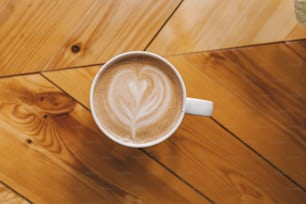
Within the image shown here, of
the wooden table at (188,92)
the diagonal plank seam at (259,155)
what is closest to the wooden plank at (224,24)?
the wooden table at (188,92)

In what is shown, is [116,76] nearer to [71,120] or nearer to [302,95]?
[71,120]

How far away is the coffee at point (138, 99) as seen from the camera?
21.2 inches

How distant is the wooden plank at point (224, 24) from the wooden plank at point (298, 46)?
0.5 inches

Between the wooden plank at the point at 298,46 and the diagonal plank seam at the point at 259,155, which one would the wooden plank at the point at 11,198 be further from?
the wooden plank at the point at 298,46

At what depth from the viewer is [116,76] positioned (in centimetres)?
54

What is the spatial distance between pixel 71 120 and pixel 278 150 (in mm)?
286

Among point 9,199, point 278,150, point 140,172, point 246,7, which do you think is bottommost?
point 9,199

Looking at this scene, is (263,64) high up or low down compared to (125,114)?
up

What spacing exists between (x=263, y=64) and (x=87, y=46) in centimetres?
24

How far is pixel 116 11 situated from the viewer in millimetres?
600

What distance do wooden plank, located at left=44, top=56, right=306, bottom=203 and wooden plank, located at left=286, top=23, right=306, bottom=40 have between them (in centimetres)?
11

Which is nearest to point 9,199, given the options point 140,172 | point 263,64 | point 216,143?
point 140,172

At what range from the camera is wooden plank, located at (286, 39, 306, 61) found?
61cm

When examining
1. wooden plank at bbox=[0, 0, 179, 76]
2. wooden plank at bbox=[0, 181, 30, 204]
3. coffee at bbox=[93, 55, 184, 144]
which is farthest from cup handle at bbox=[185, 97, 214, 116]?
wooden plank at bbox=[0, 181, 30, 204]
